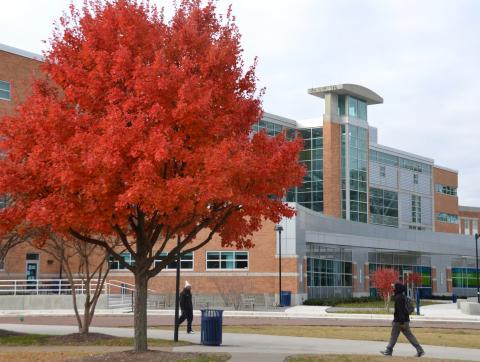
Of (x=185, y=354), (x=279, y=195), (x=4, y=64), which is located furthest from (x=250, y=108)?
(x=4, y=64)

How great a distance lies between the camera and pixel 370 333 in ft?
88.6

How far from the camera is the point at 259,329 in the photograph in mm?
28906

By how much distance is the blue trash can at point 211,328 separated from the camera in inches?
795

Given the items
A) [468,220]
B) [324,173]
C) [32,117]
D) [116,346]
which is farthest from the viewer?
[468,220]

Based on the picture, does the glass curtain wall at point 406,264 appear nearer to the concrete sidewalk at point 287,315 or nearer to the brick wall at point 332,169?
the brick wall at point 332,169

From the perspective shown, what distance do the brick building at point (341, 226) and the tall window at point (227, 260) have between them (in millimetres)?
75

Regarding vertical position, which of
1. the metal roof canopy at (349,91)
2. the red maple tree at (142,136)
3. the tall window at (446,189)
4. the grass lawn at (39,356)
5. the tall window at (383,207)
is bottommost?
the grass lawn at (39,356)

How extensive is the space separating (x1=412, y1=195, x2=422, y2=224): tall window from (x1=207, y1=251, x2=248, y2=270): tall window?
4171 centimetres

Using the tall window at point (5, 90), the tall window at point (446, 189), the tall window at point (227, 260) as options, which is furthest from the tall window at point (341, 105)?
the tall window at point (5, 90)

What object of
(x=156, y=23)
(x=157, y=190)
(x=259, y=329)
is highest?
(x=156, y=23)

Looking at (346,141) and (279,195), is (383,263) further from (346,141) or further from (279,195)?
(279,195)

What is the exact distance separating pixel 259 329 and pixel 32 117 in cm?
1584

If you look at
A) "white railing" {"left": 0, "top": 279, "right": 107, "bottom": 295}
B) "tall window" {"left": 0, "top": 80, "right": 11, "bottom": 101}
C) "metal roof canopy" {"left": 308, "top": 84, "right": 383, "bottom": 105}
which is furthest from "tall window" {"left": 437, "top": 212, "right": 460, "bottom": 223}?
"tall window" {"left": 0, "top": 80, "right": 11, "bottom": 101}

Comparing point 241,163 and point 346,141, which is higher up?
point 346,141
